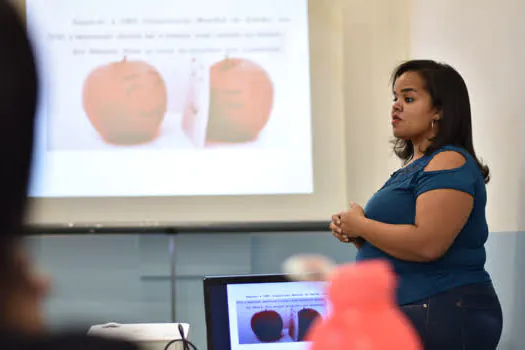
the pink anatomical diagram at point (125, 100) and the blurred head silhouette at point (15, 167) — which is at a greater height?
the pink anatomical diagram at point (125, 100)

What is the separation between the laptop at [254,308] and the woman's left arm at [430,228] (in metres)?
0.23

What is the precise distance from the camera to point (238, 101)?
3203mm

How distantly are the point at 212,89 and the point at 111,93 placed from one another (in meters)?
0.48

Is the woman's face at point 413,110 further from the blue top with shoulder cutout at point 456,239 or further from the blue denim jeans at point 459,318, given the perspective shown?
the blue denim jeans at point 459,318

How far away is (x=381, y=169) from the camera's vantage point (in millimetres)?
3201

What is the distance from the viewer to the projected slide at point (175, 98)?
3.16 meters

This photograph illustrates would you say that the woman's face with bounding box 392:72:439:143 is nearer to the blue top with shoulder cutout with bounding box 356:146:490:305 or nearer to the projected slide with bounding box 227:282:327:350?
the blue top with shoulder cutout with bounding box 356:146:490:305

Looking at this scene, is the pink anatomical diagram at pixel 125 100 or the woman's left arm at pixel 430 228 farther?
the pink anatomical diagram at pixel 125 100

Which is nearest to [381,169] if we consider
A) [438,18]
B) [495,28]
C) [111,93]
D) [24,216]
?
[438,18]

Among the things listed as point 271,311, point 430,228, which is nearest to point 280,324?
point 271,311

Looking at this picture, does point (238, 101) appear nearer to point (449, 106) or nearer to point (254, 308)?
point (449, 106)

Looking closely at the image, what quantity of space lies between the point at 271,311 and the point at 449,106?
71cm

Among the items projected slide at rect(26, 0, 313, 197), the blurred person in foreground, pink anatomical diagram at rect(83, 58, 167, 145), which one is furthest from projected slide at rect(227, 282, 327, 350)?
Result: pink anatomical diagram at rect(83, 58, 167, 145)

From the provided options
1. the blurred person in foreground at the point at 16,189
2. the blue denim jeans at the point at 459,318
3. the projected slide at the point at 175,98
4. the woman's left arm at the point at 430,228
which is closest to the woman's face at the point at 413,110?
the woman's left arm at the point at 430,228
